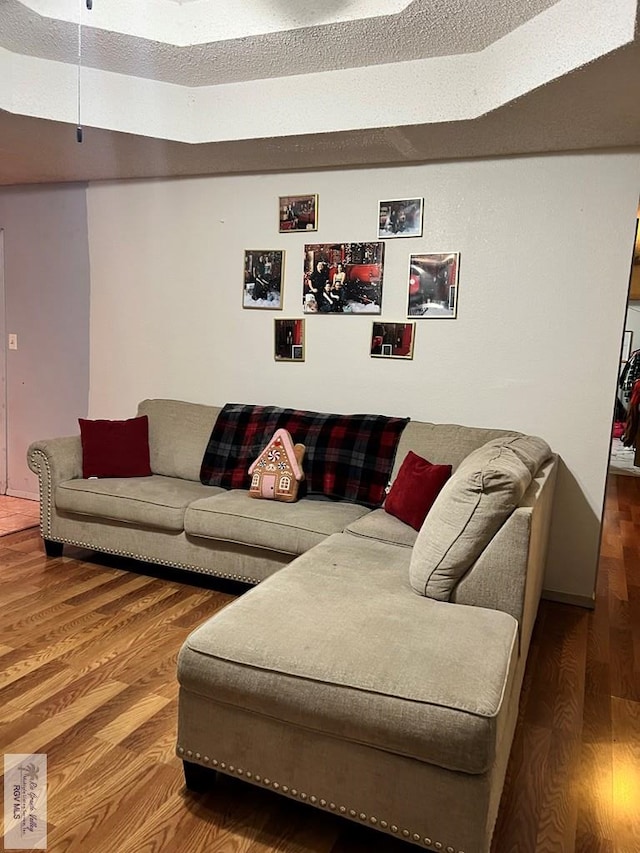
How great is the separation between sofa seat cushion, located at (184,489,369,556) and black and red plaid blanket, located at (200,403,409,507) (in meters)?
0.11

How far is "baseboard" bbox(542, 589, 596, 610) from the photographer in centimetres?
312

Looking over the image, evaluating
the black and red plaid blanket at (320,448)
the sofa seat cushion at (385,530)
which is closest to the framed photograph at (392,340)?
the black and red plaid blanket at (320,448)

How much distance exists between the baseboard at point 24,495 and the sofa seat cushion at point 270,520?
7.15 ft

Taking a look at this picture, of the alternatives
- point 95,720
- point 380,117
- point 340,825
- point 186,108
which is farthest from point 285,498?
point 186,108

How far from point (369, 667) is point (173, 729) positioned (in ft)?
2.75

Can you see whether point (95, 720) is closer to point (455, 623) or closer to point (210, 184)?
point (455, 623)

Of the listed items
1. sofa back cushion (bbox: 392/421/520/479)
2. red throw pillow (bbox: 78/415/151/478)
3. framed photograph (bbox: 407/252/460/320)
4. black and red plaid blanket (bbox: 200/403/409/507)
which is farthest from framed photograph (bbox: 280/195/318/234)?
red throw pillow (bbox: 78/415/151/478)

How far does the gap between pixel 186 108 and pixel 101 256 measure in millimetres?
1363

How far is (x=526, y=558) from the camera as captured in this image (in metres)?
1.88

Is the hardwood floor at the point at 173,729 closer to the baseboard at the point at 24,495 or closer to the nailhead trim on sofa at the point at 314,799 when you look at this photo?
the nailhead trim on sofa at the point at 314,799

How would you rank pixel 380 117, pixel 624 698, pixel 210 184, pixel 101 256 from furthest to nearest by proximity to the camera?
pixel 101 256
pixel 210 184
pixel 380 117
pixel 624 698

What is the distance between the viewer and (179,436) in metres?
3.65

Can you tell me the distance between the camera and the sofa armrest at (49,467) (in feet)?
11.1

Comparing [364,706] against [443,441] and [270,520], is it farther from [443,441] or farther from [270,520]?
[443,441]
